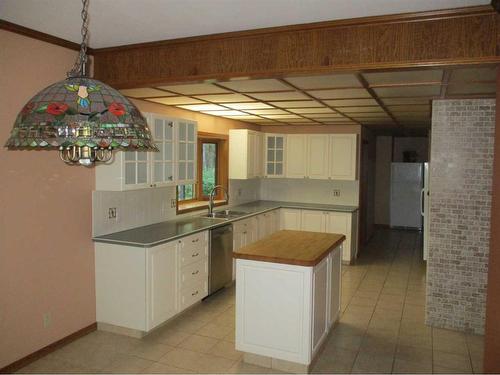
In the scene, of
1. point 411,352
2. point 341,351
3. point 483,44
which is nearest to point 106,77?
point 483,44

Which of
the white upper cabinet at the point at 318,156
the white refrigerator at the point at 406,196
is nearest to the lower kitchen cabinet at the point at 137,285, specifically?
the white upper cabinet at the point at 318,156

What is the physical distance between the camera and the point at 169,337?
376 centimetres

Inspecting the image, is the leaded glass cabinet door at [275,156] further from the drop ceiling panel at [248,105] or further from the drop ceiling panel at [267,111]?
the drop ceiling panel at [248,105]

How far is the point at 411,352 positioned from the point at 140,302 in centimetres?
234

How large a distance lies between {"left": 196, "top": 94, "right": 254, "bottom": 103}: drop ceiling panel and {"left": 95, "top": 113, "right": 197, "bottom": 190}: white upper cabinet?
17.3 inches

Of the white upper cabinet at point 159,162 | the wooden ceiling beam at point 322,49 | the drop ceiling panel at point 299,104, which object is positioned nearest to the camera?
the wooden ceiling beam at point 322,49

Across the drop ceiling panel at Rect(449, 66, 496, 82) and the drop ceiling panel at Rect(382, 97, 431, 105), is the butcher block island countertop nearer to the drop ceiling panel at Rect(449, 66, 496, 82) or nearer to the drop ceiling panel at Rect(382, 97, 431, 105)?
the drop ceiling panel at Rect(382, 97, 431, 105)

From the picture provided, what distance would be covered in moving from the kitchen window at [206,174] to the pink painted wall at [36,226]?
73.3 inches

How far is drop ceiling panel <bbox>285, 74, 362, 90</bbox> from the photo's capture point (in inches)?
124

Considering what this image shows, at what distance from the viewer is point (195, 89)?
12.3 feet

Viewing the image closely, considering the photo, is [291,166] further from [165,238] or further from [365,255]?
[165,238]

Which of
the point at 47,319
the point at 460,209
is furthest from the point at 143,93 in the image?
the point at 460,209

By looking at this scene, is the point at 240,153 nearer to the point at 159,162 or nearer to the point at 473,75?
the point at 159,162

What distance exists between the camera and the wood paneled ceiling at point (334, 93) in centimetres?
314
